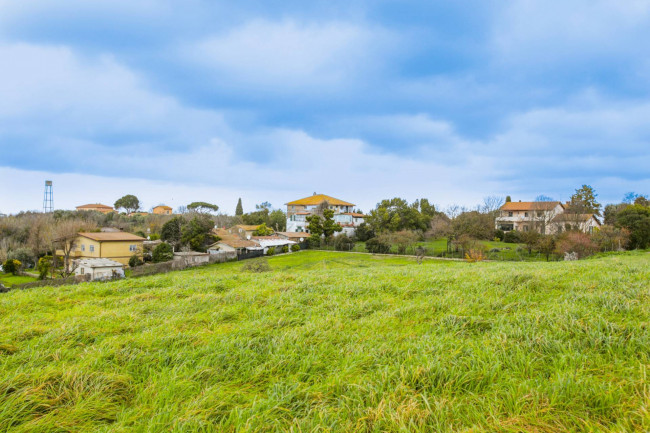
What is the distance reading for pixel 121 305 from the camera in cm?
478

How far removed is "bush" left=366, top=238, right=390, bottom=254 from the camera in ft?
122

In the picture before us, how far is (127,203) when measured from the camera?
3012 inches

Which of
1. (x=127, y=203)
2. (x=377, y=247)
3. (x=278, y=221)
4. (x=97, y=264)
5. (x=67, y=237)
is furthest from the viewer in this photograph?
(x=127, y=203)

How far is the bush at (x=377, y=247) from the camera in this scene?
37.3m

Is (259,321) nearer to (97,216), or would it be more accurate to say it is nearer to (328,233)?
(328,233)

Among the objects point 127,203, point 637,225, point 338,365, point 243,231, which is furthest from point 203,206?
point 338,365

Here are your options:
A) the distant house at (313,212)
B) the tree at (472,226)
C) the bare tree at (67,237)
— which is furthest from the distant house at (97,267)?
the distant house at (313,212)

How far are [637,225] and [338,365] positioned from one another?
134 feet

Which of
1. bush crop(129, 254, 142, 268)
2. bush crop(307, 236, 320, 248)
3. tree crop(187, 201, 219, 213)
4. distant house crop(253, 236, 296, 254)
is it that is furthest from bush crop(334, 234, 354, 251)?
tree crop(187, 201, 219, 213)

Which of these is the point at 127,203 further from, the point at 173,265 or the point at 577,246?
the point at 577,246

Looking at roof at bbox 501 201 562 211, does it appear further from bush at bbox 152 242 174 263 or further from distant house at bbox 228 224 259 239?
bush at bbox 152 242 174 263

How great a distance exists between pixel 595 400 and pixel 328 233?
4581 centimetres

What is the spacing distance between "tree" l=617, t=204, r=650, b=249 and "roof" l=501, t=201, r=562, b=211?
1110 cm

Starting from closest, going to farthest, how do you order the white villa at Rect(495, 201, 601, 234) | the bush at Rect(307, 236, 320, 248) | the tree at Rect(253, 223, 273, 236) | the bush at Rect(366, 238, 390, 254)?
the white villa at Rect(495, 201, 601, 234), the bush at Rect(366, 238, 390, 254), the bush at Rect(307, 236, 320, 248), the tree at Rect(253, 223, 273, 236)
